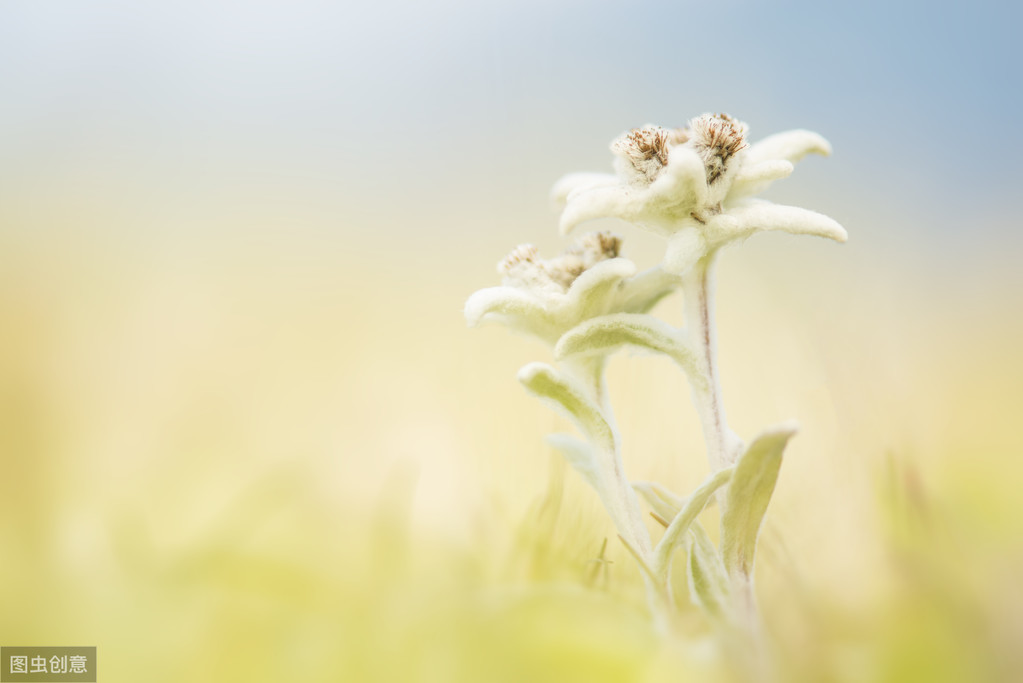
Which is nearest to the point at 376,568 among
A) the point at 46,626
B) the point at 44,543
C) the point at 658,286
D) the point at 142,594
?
the point at 142,594

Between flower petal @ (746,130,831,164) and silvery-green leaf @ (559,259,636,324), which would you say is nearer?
silvery-green leaf @ (559,259,636,324)

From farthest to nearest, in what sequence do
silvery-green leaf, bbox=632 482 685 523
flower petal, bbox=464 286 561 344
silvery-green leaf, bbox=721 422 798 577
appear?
1. silvery-green leaf, bbox=632 482 685 523
2. flower petal, bbox=464 286 561 344
3. silvery-green leaf, bbox=721 422 798 577

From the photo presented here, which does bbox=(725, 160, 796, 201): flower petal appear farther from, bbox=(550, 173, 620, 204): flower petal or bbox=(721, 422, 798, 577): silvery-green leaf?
bbox=(721, 422, 798, 577): silvery-green leaf

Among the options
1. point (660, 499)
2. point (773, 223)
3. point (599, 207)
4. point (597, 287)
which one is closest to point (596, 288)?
point (597, 287)

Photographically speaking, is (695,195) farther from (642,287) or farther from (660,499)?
(660,499)

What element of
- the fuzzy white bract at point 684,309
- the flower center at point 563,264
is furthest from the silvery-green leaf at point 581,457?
the flower center at point 563,264

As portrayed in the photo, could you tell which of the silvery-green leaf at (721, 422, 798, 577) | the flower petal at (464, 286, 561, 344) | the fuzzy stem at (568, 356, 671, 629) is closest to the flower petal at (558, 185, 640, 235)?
the flower petal at (464, 286, 561, 344)
